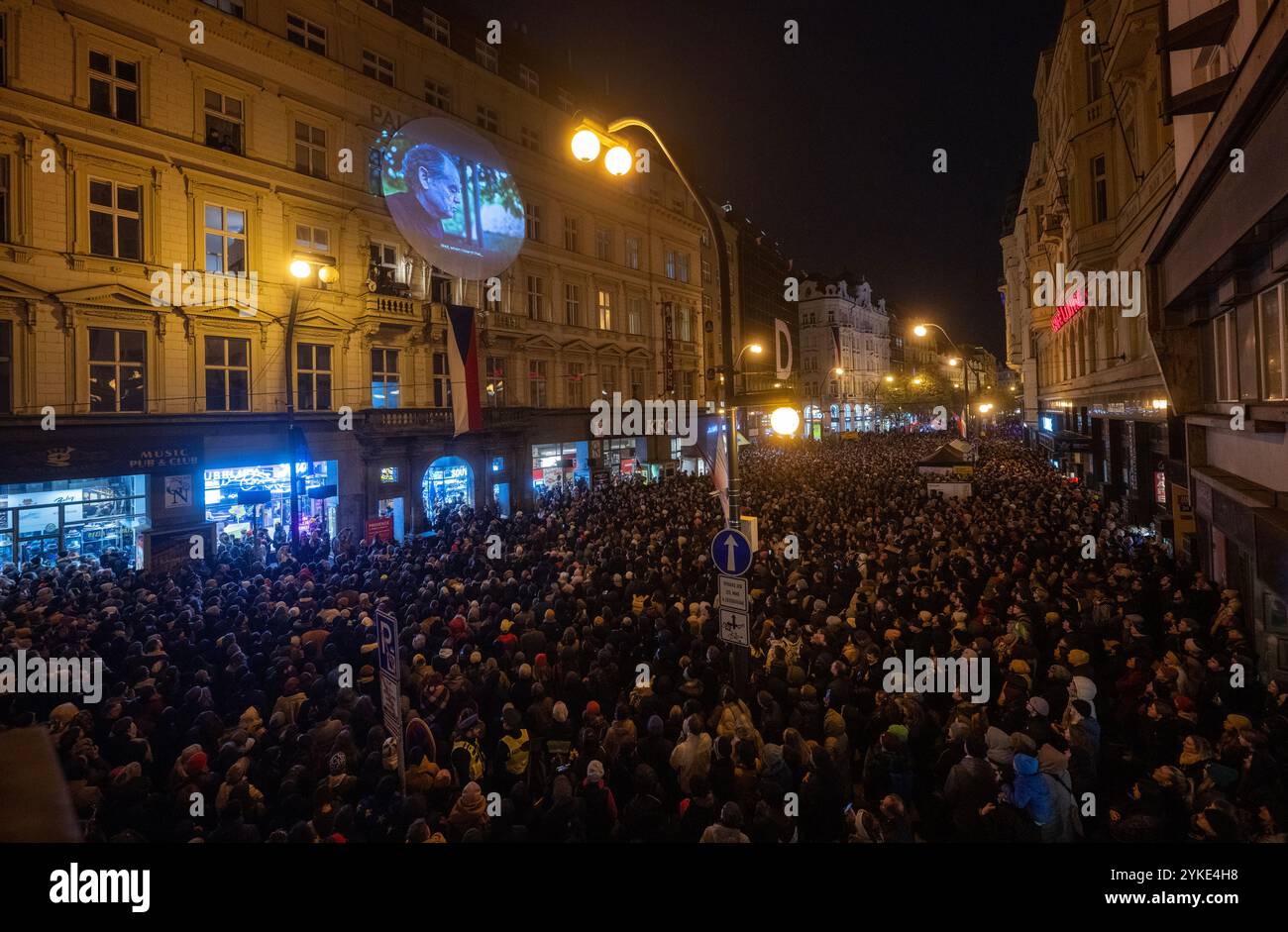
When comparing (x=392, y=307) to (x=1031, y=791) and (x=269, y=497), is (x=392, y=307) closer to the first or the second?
(x=269, y=497)

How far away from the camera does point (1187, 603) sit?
33.6 ft

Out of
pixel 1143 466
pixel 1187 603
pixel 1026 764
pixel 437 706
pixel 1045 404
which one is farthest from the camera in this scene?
pixel 1045 404

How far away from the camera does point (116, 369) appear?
18516 millimetres

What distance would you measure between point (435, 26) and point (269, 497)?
70.4 ft

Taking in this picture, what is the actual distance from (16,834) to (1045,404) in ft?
155

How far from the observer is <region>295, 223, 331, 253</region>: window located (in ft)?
75.1

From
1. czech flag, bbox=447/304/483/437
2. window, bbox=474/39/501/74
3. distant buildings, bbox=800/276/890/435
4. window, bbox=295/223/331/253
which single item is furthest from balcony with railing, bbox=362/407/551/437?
distant buildings, bbox=800/276/890/435

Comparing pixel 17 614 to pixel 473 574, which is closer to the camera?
pixel 17 614

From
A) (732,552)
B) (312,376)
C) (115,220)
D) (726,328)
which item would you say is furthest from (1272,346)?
(115,220)

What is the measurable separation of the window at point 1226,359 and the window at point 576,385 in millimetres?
26115

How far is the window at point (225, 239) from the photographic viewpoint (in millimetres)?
20562

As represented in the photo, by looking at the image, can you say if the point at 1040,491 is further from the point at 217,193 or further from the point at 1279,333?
the point at 217,193

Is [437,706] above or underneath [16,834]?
underneath

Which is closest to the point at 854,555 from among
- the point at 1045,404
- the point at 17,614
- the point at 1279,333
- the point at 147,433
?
the point at 1279,333
